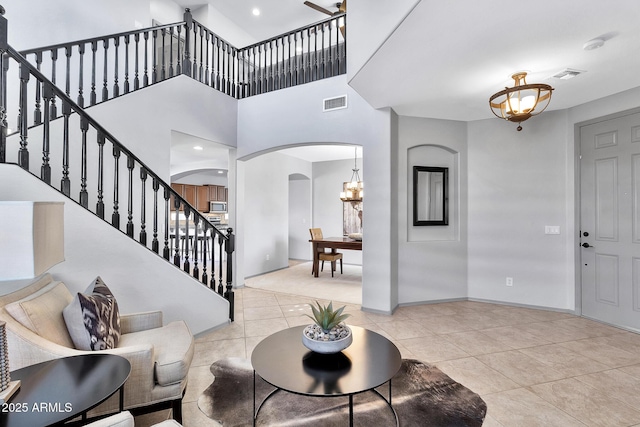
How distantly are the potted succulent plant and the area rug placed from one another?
0.53 metres

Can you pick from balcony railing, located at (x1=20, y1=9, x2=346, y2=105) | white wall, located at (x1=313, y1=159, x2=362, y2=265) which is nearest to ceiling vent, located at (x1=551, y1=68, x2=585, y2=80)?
balcony railing, located at (x1=20, y1=9, x2=346, y2=105)

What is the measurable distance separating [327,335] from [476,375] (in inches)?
60.4

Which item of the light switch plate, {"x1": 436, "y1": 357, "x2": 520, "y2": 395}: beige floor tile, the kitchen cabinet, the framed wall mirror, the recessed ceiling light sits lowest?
{"x1": 436, "y1": 357, "x2": 520, "y2": 395}: beige floor tile

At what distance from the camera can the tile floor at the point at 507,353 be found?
217cm

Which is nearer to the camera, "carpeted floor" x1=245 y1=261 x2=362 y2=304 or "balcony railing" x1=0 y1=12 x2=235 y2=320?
"balcony railing" x1=0 y1=12 x2=235 y2=320

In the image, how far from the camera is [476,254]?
15.4 feet

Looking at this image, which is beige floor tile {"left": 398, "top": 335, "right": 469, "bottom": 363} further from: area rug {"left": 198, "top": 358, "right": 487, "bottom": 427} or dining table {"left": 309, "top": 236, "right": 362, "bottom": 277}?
dining table {"left": 309, "top": 236, "right": 362, "bottom": 277}

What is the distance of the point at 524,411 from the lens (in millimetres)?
2141

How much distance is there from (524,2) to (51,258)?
9.93 feet

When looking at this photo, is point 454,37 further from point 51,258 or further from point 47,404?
point 47,404

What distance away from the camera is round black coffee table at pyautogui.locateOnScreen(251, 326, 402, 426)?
1.64m

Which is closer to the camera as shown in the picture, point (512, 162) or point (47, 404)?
point (47, 404)

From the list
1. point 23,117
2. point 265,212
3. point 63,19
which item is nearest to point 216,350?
point 23,117

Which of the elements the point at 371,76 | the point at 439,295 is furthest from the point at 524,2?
the point at 439,295
